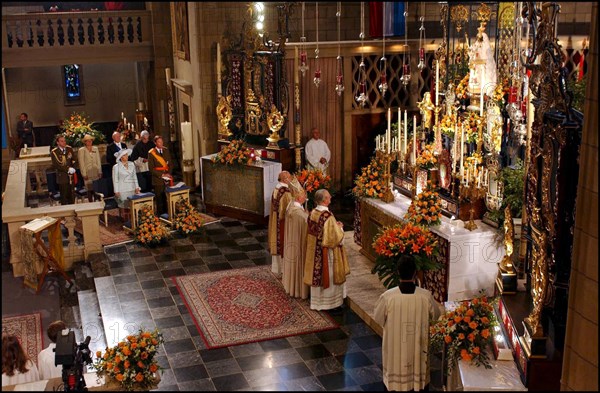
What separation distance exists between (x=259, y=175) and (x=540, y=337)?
7.07m

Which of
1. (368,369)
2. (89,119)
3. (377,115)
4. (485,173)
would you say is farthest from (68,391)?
(89,119)

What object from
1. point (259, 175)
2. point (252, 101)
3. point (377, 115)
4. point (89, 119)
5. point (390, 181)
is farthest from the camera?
point (89, 119)

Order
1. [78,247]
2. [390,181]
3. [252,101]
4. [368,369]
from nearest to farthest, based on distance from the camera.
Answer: [368,369] → [390,181] → [78,247] → [252,101]

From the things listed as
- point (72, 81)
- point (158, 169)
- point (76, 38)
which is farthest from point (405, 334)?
point (72, 81)

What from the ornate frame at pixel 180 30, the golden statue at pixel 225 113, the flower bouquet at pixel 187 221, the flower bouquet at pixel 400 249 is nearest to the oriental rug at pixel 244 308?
the flower bouquet at pixel 400 249

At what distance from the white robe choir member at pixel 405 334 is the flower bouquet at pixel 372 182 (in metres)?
3.20

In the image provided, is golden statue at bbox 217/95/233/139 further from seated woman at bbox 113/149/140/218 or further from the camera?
the camera

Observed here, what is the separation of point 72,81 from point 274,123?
936 cm

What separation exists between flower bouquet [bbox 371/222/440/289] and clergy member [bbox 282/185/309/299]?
128cm

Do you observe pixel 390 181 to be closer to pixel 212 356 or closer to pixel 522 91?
pixel 522 91

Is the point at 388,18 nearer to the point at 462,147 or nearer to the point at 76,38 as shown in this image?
the point at 462,147

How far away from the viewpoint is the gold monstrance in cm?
1274

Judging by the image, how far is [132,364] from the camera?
6.34 m

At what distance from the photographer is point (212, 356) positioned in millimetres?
7699
